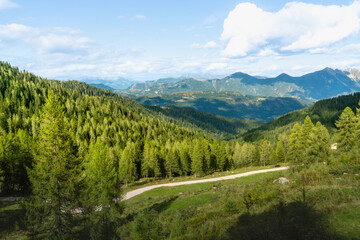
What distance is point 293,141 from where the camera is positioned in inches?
2466

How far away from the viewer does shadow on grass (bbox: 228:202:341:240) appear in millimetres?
10312

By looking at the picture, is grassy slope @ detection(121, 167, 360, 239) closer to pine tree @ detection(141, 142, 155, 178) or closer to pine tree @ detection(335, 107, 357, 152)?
pine tree @ detection(335, 107, 357, 152)

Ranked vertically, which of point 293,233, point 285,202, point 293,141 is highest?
point 293,233

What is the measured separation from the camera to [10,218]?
90.6 ft

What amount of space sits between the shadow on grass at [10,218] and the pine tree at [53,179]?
511 cm

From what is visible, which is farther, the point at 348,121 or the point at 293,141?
the point at 293,141

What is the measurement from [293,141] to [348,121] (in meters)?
17.4

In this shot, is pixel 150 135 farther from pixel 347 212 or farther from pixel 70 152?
pixel 347 212

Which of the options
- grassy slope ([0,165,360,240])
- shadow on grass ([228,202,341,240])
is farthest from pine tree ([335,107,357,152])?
shadow on grass ([228,202,341,240])

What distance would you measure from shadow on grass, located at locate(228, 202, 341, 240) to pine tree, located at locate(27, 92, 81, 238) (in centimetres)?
1656

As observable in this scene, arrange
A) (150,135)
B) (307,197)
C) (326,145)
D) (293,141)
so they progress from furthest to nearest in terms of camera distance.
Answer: (150,135) < (293,141) < (326,145) < (307,197)

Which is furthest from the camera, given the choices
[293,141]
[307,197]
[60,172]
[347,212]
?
[293,141]

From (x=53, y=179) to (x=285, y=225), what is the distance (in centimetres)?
2034

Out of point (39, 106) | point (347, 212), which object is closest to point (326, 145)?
point (347, 212)
